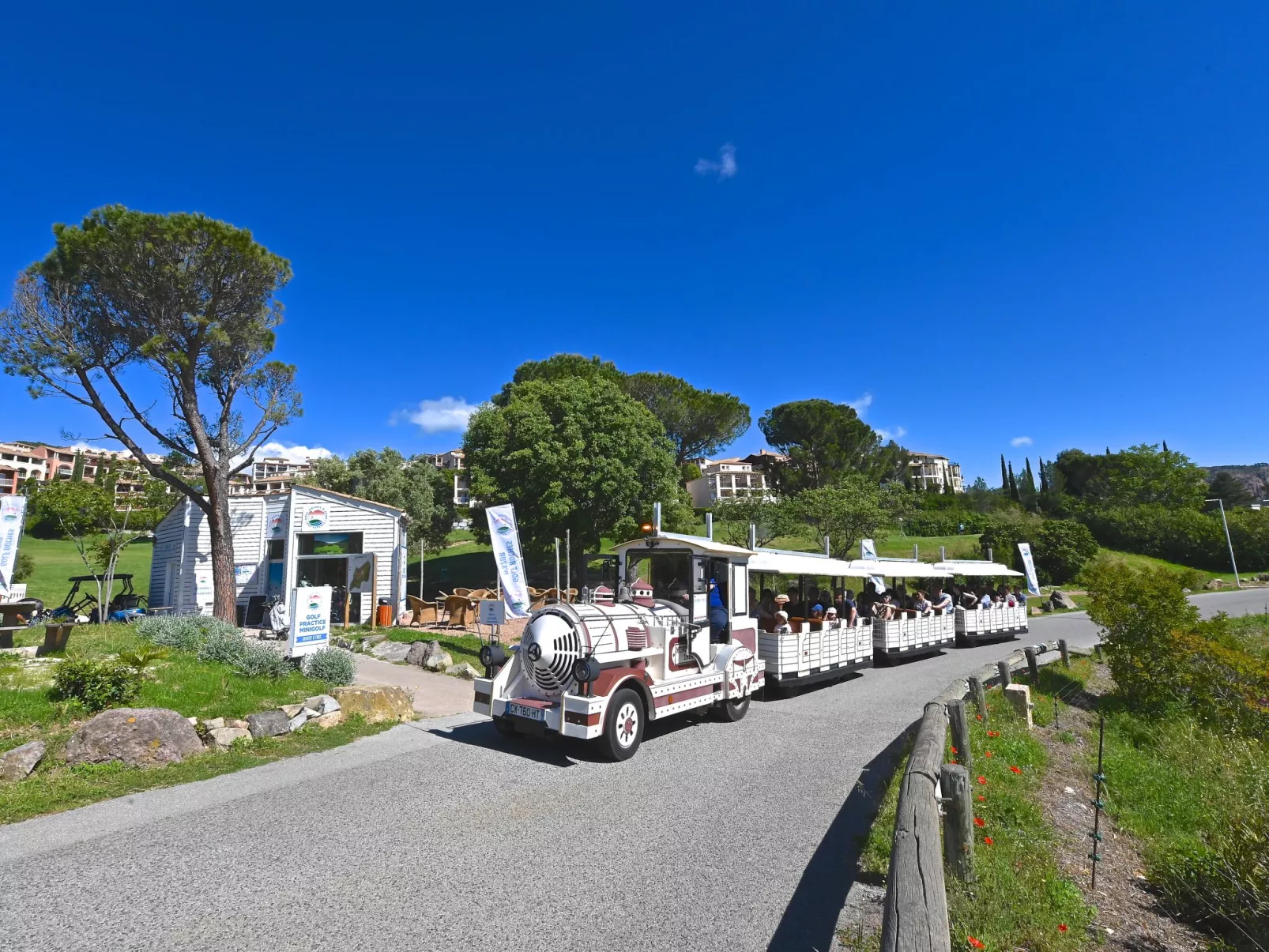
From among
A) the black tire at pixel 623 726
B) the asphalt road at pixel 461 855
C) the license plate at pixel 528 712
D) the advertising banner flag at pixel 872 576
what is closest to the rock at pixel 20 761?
the asphalt road at pixel 461 855

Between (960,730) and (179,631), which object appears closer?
(960,730)

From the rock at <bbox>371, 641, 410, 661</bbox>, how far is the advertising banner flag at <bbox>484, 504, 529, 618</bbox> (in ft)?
8.38

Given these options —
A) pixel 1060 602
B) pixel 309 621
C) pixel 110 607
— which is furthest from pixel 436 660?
pixel 1060 602

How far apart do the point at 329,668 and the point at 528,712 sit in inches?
184

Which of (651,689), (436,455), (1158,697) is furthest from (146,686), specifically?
(436,455)

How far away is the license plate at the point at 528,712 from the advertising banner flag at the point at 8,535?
1366 centimetres

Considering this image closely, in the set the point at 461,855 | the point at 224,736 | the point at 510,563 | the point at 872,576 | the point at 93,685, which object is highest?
→ the point at 510,563

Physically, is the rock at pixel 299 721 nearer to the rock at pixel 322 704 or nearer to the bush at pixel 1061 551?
the rock at pixel 322 704

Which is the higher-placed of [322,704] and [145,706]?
[145,706]

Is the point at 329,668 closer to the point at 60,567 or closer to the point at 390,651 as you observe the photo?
the point at 390,651

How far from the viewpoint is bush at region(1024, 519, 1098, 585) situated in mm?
38344

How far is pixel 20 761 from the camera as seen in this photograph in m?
6.24

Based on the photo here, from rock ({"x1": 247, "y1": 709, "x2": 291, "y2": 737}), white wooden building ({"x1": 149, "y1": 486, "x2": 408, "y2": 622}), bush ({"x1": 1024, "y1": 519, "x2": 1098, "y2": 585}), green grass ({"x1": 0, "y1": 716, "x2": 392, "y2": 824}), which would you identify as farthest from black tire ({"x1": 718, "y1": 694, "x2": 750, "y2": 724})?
bush ({"x1": 1024, "y1": 519, "x2": 1098, "y2": 585})

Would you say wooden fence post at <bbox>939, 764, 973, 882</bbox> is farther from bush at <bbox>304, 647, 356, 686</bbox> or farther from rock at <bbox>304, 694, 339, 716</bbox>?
bush at <bbox>304, 647, 356, 686</bbox>
